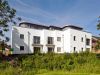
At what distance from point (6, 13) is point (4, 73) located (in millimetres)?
10530

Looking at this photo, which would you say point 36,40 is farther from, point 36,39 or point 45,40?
point 45,40

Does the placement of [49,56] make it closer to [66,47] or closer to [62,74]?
[62,74]

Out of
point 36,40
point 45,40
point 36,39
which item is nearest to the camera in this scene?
point 36,40

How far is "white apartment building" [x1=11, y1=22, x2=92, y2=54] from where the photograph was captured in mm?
39688

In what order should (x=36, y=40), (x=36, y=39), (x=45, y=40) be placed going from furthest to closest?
(x=45, y=40) < (x=36, y=39) < (x=36, y=40)

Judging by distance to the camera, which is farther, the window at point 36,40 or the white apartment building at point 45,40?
the window at point 36,40

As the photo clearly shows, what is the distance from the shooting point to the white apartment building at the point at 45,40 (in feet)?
130

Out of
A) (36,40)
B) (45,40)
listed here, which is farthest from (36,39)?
(45,40)

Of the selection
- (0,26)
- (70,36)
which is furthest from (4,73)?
(70,36)

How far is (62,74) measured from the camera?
39.0ft

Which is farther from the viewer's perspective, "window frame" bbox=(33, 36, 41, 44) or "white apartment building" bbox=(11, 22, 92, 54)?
"window frame" bbox=(33, 36, 41, 44)

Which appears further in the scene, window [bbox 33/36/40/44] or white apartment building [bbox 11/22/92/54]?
window [bbox 33/36/40/44]

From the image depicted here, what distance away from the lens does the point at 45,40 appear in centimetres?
4366

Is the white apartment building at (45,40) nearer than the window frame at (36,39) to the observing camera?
Yes
